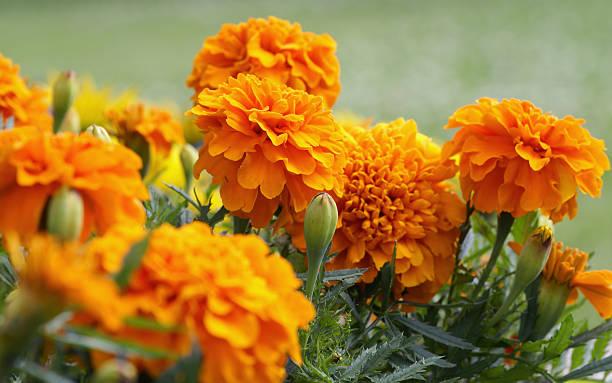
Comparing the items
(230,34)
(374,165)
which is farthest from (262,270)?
(230,34)

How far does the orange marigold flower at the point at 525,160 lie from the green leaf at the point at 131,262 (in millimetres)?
328

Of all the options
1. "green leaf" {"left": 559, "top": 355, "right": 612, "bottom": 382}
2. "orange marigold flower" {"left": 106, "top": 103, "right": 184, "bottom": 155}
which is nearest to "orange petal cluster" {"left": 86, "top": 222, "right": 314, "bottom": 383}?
"green leaf" {"left": 559, "top": 355, "right": 612, "bottom": 382}

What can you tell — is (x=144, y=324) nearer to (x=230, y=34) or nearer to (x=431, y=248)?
(x=431, y=248)

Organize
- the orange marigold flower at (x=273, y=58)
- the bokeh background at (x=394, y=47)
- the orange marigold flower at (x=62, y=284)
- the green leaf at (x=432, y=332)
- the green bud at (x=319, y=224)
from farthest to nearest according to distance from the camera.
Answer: the bokeh background at (x=394, y=47)
the orange marigold flower at (x=273, y=58)
the green leaf at (x=432, y=332)
the green bud at (x=319, y=224)
the orange marigold flower at (x=62, y=284)

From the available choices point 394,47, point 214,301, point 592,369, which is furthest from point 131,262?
point 394,47

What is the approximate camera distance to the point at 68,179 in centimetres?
38

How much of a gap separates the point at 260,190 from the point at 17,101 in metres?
0.28

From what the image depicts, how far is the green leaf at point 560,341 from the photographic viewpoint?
618 mm

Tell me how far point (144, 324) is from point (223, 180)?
26 cm

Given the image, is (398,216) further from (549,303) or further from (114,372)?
(114,372)

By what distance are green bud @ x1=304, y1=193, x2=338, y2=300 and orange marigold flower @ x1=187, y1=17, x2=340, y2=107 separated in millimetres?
225

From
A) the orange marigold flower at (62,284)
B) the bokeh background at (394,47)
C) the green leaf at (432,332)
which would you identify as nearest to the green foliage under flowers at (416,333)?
the green leaf at (432,332)

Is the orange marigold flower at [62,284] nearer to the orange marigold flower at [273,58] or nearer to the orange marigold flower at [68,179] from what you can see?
the orange marigold flower at [68,179]

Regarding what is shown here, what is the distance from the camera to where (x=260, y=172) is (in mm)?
547
